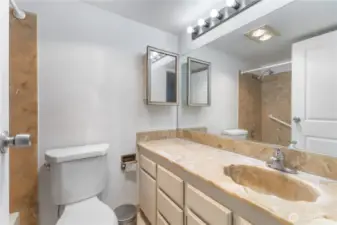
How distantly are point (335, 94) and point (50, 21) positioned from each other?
1.94m

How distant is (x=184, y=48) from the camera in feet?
6.67

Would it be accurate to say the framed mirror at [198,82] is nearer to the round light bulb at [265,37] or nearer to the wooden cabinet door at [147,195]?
the round light bulb at [265,37]

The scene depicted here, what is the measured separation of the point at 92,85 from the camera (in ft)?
→ 5.16

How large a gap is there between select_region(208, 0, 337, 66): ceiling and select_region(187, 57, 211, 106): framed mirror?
38 cm

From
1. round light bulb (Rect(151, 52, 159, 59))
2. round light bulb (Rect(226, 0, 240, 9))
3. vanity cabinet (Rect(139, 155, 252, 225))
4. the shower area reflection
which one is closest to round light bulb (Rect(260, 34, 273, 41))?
the shower area reflection

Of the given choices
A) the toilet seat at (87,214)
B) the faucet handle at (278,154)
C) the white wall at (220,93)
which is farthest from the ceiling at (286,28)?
the toilet seat at (87,214)

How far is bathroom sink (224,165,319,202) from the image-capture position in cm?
85

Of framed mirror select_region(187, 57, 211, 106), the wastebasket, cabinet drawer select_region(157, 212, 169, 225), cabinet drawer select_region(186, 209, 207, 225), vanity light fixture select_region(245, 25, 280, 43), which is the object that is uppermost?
vanity light fixture select_region(245, 25, 280, 43)

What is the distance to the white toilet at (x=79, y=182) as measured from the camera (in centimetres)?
117

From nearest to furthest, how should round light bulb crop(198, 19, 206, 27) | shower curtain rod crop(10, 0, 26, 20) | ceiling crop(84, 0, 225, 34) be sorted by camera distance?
shower curtain rod crop(10, 0, 26, 20), ceiling crop(84, 0, 225, 34), round light bulb crop(198, 19, 206, 27)


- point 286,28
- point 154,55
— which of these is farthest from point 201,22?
point 286,28

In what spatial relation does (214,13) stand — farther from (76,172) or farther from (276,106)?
(76,172)

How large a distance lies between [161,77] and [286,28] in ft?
3.72

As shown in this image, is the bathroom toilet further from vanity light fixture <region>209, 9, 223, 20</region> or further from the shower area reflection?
vanity light fixture <region>209, 9, 223, 20</region>
